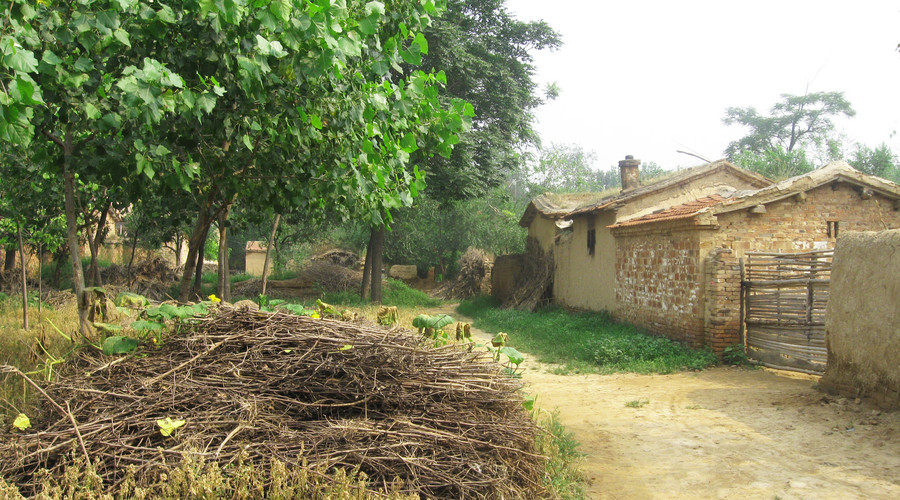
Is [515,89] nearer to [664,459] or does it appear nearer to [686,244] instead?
[686,244]

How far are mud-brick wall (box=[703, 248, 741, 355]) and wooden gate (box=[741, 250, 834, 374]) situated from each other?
14cm

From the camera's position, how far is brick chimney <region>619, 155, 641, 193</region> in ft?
55.9

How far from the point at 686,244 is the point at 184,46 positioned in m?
8.80

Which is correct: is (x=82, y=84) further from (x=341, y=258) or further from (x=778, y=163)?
(x=778, y=163)

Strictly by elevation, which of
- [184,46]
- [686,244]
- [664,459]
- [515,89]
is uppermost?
[515,89]

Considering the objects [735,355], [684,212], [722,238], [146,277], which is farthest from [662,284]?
[146,277]

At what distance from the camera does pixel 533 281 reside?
1955 centimetres

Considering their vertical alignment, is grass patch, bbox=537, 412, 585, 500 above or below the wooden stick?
below

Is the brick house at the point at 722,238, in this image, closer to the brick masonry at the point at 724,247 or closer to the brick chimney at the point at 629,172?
the brick masonry at the point at 724,247

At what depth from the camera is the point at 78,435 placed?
3041 millimetres

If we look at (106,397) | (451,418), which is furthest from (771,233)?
(106,397)

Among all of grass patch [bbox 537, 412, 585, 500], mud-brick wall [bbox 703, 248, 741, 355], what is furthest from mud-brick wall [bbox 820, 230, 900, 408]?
grass patch [bbox 537, 412, 585, 500]

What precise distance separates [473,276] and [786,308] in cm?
1560

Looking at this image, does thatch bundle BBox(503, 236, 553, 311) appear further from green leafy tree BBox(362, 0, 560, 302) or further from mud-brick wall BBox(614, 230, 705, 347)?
mud-brick wall BBox(614, 230, 705, 347)
